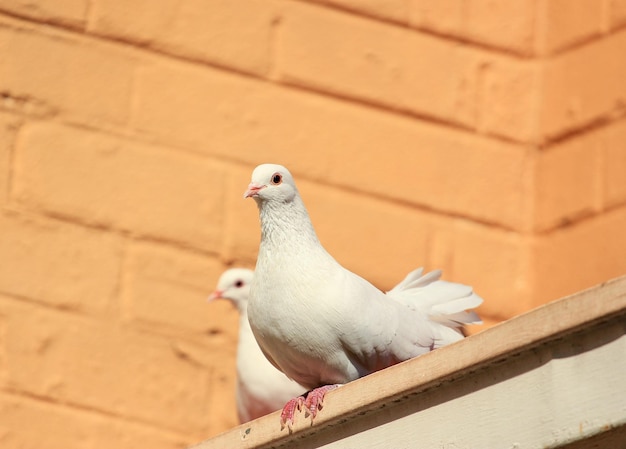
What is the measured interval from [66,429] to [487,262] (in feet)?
4.99

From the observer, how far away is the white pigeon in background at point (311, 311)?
11.9 ft

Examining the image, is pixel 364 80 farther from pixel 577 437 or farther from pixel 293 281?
pixel 577 437

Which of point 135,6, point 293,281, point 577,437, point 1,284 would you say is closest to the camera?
point 577,437

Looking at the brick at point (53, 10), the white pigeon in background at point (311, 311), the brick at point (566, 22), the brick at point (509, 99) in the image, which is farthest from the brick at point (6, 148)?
the brick at point (566, 22)

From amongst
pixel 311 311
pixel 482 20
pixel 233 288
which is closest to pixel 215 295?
pixel 233 288

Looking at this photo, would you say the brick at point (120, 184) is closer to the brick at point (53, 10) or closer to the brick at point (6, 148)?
the brick at point (6, 148)

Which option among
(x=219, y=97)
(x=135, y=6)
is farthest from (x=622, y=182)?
(x=135, y=6)

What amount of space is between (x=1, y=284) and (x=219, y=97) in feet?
3.11

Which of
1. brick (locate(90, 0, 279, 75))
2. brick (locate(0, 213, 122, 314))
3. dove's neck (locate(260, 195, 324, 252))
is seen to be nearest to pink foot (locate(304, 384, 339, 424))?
dove's neck (locate(260, 195, 324, 252))

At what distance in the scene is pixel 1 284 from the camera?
458cm

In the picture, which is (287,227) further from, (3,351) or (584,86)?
(584,86)

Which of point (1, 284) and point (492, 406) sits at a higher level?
point (1, 284)

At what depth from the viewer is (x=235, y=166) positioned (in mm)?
4926

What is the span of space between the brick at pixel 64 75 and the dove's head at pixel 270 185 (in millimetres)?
1077
